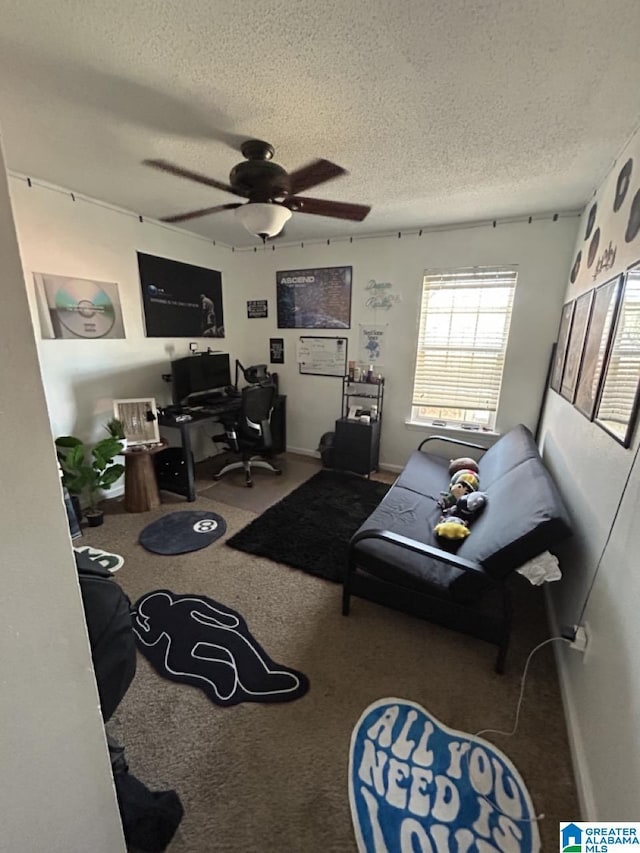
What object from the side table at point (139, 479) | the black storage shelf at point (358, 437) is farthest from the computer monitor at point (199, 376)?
the black storage shelf at point (358, 437)

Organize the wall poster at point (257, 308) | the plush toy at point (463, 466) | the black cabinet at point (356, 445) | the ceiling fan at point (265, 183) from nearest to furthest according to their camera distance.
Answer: the ceiling fan at point (265, 183)
the plush toy at point (463, 466)
the black cabinet at point (356, 445)
the wall poster at point (257, 308)

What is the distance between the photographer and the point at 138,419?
2867 mm

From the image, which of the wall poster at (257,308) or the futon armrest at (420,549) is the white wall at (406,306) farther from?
the futon armrest at (420,549)

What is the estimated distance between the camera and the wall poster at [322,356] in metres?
3.67

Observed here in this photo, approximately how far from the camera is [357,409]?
11.9 feet

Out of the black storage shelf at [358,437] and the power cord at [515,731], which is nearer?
the power cord at [515,731]

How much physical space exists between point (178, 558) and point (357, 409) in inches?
85.2

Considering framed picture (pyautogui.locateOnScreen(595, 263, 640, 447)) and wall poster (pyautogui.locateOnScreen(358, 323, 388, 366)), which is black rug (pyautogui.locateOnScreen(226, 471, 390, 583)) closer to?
wall poster (pyautogui.locateOnScreen(358, 323, 388, 366))

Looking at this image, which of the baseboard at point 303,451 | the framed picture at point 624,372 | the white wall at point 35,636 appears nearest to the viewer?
the white wall at point 35,636

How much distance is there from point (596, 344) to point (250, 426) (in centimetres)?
257

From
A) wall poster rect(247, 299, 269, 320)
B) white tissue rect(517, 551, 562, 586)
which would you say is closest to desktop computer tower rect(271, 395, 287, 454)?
wall poster rect(247, 299, 269, 320)

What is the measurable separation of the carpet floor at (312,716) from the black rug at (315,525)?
0.21 m

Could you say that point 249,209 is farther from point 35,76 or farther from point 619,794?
point 619,794

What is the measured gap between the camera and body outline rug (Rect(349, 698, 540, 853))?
3.32ft
